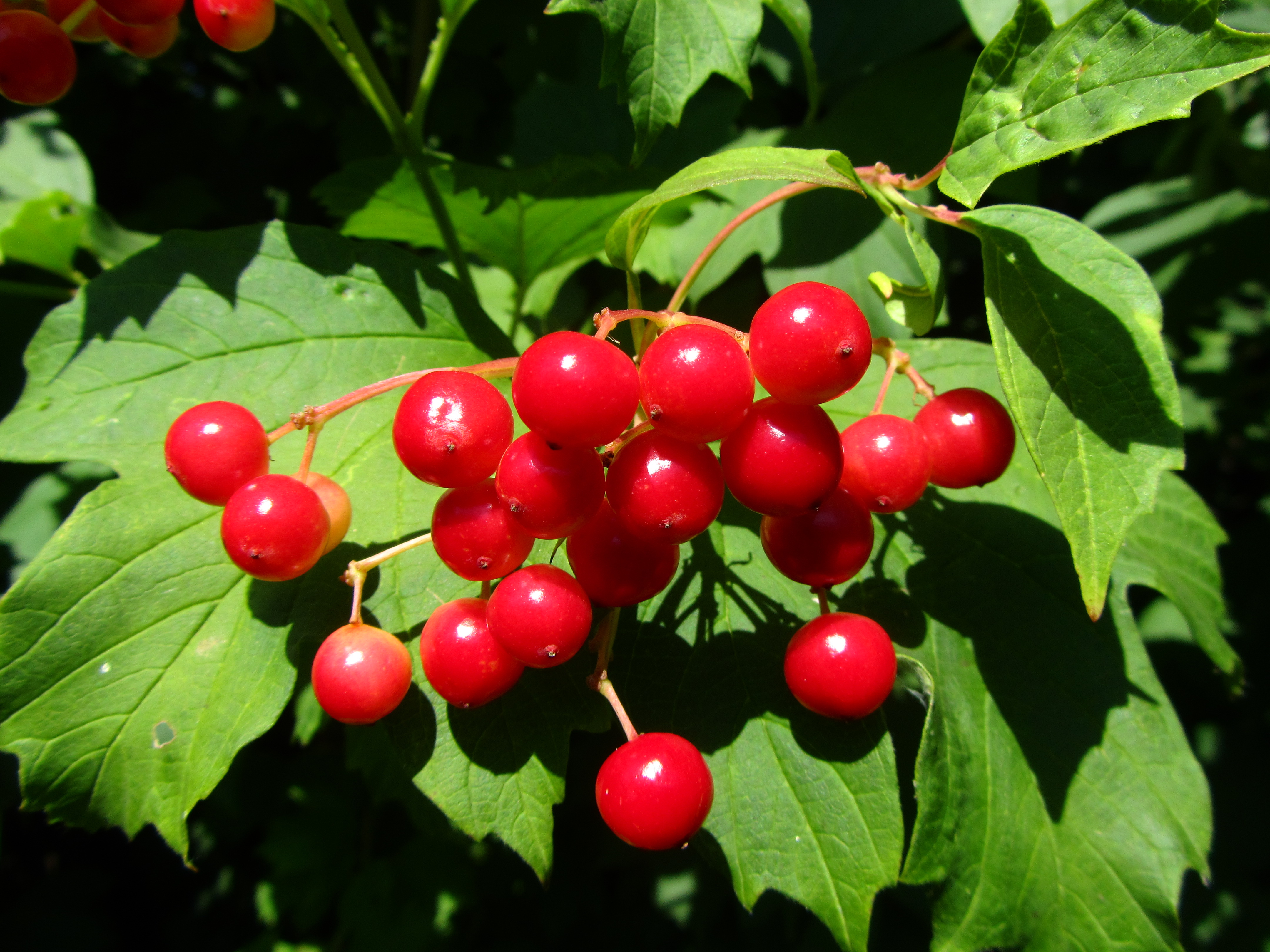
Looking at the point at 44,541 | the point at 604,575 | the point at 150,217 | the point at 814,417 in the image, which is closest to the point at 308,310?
the point at 604,575

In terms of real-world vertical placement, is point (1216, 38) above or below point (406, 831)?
above

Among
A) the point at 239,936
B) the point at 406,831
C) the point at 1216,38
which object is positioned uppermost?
the point at 1216,38

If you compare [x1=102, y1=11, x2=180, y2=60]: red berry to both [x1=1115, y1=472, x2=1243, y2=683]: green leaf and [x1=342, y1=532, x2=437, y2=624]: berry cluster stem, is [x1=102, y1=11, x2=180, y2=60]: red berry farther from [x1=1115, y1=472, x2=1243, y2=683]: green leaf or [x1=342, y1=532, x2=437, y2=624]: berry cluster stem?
[x1=1115, y1=472, x2=1243, y2=683]: green leaf

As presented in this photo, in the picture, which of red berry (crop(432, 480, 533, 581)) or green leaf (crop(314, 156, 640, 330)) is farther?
green leaf (crop(314, 156, 640, 330))

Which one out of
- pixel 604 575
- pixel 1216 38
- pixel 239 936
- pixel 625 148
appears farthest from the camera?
pixel 239 936

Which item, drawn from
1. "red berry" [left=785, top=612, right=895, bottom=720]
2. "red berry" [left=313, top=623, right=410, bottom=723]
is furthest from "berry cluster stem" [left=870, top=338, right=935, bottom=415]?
"red berry" [left=313, top=623, right=410, bottom=723]

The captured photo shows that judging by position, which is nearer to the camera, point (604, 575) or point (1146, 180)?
point (604, 575)

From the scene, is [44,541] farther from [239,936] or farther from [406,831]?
[239,936]
